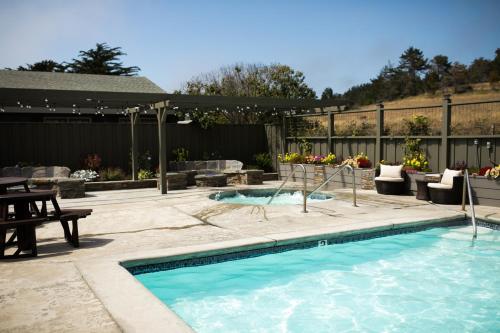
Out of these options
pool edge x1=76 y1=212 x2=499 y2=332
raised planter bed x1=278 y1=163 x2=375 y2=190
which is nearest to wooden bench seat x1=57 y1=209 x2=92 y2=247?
pool edge x1=76 y1=212 x2=499 y2=332

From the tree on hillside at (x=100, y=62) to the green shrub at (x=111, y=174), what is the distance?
1220 inches

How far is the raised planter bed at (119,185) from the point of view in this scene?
12.3 metres

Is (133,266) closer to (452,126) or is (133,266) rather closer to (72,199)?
(72,199)

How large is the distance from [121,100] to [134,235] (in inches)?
244

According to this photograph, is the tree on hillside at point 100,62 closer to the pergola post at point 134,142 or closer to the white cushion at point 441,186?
the pergola post at point 134,142

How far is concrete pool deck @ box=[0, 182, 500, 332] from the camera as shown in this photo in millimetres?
3498

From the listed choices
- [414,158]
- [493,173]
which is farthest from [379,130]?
[493,173]

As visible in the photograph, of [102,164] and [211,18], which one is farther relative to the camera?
[211,18]

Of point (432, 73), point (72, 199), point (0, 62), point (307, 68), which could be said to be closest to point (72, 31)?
point (72, 199)

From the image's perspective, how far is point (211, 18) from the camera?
16.9 meters

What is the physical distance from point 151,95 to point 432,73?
35964mm

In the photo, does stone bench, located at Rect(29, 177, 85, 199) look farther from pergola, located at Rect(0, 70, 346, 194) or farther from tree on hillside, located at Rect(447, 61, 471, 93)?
tree on hillside, located at Rect(447, 61, 471, 93)

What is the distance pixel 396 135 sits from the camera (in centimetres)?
1150

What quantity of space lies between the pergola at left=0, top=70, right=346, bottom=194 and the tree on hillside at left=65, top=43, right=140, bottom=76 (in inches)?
878
